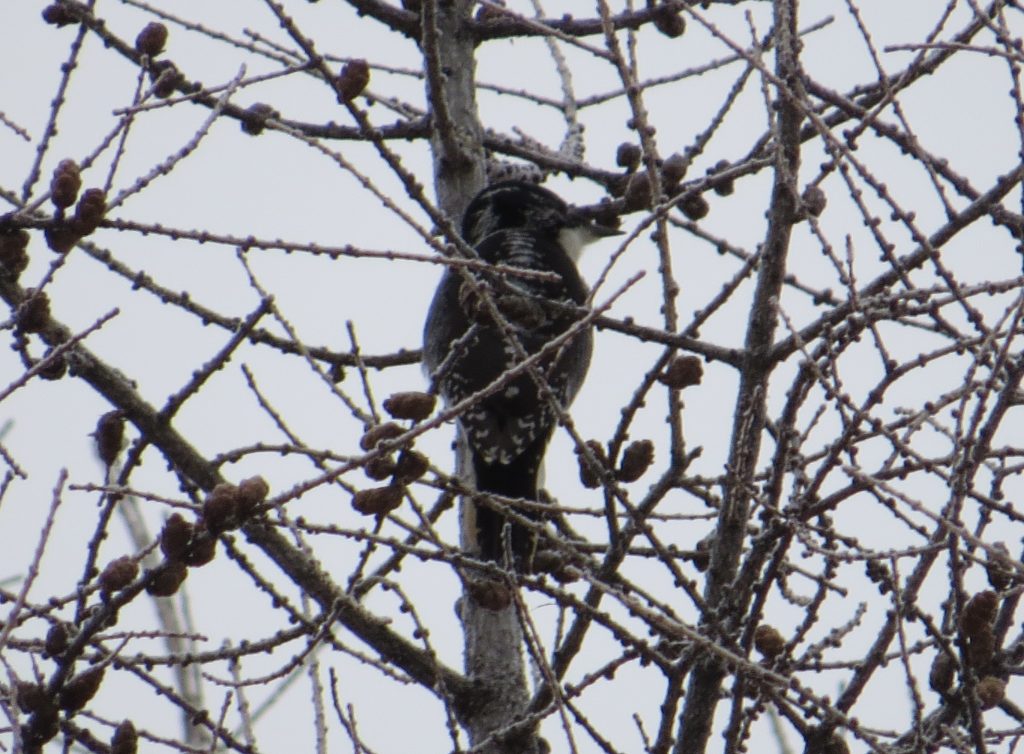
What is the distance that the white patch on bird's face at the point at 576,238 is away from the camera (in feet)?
20.4

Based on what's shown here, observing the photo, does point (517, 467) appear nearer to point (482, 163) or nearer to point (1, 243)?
point (482, 163)

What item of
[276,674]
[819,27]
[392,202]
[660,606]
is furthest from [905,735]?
[819,27]

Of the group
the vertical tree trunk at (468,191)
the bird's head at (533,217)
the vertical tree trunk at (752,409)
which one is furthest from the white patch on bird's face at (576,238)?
the vertical tree trunk at (752,409)

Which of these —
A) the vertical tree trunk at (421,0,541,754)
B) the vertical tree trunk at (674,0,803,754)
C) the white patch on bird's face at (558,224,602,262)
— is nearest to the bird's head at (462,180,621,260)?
the white patch on bird's face at (558,224,602,262)

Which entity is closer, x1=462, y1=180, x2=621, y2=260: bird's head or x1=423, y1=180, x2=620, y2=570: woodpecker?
x1=423, y1=180, x2=620, y2=570: woodpecker

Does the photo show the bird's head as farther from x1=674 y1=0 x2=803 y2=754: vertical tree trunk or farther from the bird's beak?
x1=674 y1=0 x2=803 y2=754: vertical tree trunk

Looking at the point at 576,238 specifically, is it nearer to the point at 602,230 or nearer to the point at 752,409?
the point at 602,230

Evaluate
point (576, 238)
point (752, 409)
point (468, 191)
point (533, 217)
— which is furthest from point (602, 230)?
point (752, 409)

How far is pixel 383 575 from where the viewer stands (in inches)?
152

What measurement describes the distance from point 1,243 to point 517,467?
88.3 inches

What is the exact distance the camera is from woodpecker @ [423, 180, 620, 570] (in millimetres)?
4824

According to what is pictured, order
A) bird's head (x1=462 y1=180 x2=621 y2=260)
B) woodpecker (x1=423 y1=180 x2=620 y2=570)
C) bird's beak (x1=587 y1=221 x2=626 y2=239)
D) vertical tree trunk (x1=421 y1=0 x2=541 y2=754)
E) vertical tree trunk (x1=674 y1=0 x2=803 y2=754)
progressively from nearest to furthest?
vertical tree trunk (x1=674 y1=0 x2=803 y2=754)
vertical tree trunk (x1=421 y1=0 x2=541 y2=754)
woodpecker (x1=423 y1=180 x2=620 y2=570)
bird's head (x1=462 y1=180 x2=621 y2=260)
bird's beak (x1=587 y1=221 x2=626 y2=239)

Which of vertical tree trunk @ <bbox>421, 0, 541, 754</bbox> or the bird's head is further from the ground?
the bird's head

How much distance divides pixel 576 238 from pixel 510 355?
1180mm
